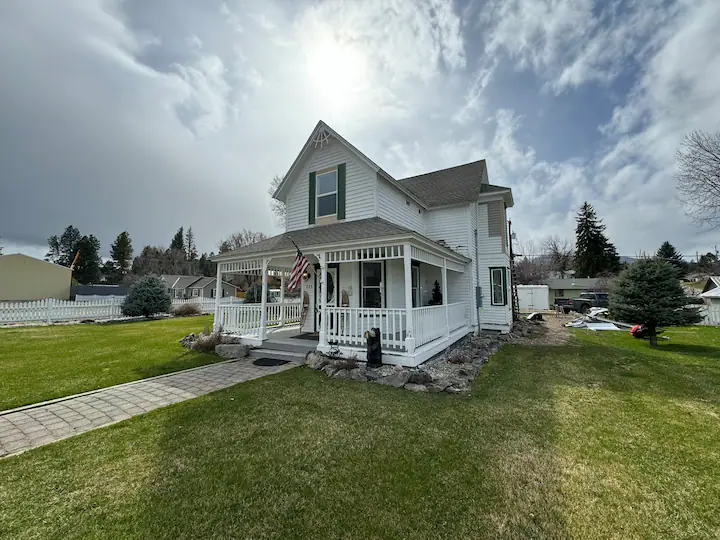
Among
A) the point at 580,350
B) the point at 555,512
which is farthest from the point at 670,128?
the point at 555,512

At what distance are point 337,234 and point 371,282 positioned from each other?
7.24 feet

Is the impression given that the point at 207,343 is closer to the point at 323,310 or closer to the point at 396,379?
the point at 323,310

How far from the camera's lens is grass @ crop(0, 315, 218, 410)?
19.0 feet

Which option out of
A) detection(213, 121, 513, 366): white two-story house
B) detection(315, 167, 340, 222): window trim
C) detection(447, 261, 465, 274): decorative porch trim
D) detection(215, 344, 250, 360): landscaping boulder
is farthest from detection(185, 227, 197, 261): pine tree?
detection(447, 261, 465, 274): decorative porch trim

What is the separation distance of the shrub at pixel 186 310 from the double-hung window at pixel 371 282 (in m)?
18.5

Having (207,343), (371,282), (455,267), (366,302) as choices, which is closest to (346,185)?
(371,282)

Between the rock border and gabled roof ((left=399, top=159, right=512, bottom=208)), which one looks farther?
gabled roof ((left=399, top=159, right=512, bottom=208))

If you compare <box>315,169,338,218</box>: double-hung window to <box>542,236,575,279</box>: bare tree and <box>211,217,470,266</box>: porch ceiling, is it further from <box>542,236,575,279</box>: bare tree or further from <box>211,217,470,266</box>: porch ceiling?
<box>542,236,575,279</box>: bare tree

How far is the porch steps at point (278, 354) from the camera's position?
27.1 feet

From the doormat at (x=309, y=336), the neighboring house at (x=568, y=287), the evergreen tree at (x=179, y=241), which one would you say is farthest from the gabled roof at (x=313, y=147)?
the evergreen tree at (x=179, y=241)

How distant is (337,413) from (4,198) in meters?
28.0

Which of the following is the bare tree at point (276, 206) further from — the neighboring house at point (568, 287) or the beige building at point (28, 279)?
the neighboring house at point (568, 287)

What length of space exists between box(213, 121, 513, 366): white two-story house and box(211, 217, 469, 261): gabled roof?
0.14 ft

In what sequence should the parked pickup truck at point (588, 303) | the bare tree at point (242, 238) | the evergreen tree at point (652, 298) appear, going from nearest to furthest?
1. the evergreen tree at point (652, 298)
2. the parked pickup truck at point (588, 303)
3. the bare tree at point (242, 238)
